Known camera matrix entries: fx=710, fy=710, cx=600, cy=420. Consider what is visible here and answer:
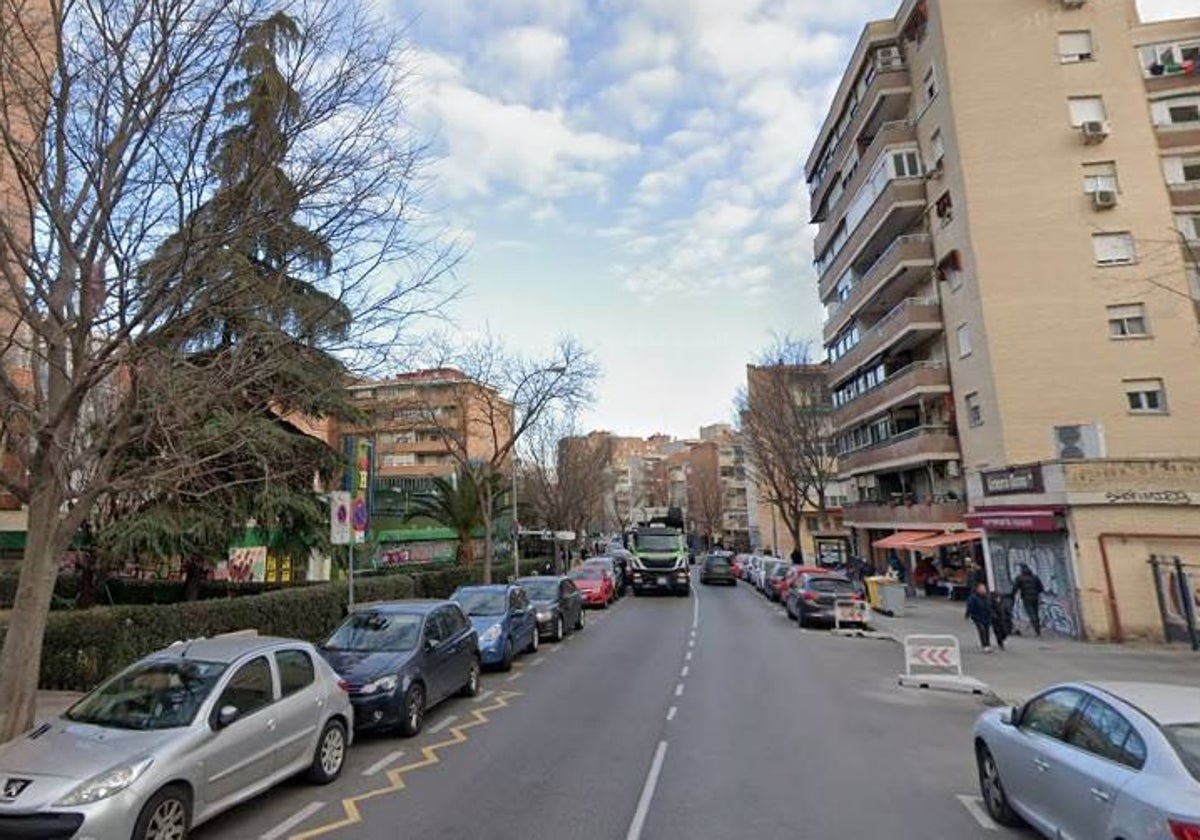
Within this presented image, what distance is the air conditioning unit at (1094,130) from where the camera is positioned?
89.0ft

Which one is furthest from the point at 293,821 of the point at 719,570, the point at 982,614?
the point at 719,570

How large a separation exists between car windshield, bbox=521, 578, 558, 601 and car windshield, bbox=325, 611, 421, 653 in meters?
8.53

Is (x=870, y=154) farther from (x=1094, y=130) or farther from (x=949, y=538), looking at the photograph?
(x=949, y=538)

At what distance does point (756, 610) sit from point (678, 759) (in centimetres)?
1974

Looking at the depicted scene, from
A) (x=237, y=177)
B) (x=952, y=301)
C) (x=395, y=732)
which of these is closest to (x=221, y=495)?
(x=395, y=732)

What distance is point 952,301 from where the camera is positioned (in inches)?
1167

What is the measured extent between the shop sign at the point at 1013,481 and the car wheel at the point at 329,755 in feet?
58.9

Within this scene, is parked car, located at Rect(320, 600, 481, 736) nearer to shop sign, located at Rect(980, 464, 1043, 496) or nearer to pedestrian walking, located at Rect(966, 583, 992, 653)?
pedestrian walking, located at Rect(966, 583, 992, 653)

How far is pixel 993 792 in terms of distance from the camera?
254 inches

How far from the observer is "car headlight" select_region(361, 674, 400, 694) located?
29.7ft

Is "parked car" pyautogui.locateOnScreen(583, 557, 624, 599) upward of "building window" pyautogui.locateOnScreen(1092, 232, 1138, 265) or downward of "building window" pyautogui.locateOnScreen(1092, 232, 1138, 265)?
downward

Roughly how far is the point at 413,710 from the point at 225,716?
3615mm

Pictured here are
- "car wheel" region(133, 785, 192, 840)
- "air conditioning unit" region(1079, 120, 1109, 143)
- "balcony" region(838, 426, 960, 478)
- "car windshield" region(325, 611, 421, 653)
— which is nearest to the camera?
"car wheel" region(133, 785, 192, 840)

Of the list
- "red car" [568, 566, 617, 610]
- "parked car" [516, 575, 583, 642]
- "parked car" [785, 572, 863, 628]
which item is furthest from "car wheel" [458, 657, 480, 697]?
"red car" [568, 566, 617, 610]
